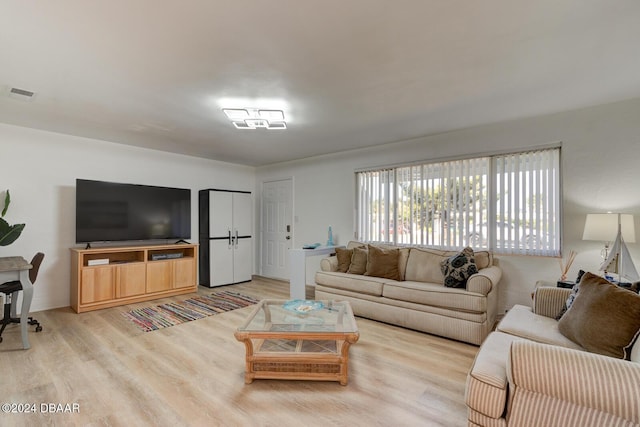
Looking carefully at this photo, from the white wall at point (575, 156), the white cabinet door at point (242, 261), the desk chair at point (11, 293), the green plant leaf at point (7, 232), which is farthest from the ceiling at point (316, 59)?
the white cabinet door at point (242, 261)

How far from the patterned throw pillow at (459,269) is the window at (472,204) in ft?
1.71

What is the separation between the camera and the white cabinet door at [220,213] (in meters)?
5.30

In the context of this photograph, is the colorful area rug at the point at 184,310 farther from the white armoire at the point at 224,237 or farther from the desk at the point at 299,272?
the white armoire at the point at 224,237

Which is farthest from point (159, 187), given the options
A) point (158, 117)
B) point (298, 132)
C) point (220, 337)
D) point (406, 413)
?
point (406, 413)

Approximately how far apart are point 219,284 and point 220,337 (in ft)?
7.94

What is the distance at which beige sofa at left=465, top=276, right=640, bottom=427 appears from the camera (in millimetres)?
1213

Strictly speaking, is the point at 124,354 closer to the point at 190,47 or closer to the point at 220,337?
the point at 220,337

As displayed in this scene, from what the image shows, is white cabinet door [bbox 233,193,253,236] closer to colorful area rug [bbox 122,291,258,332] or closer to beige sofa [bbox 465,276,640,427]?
colorful area rug [bbox 122,291,258,332]

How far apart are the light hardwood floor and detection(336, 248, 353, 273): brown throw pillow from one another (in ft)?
3.54

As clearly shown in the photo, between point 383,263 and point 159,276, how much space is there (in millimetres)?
3384

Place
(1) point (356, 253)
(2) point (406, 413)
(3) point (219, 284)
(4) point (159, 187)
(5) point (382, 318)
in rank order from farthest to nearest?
1. (3) point (219, 284)
2. (4) point (159, 187)
3. (1) point (356, 253)
4. (5) point (382, 318)
5. (2) point (406, 413)

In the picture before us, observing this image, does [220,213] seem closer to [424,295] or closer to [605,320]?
[424,295]

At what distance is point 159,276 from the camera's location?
15.0 ft

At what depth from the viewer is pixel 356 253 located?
13.6 feet
